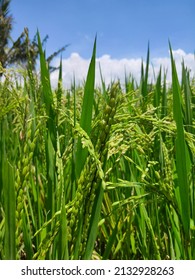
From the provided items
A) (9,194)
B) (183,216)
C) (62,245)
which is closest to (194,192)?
(183,216)

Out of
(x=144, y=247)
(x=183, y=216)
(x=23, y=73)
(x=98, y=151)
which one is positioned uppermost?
(x=23, y=73)

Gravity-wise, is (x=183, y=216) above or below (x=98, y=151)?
below

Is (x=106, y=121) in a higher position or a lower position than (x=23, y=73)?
lower

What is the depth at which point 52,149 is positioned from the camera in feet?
2.83

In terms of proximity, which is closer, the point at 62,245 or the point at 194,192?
the point at 62,245

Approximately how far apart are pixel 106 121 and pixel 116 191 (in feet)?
2.02

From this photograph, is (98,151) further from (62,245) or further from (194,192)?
(194,192)

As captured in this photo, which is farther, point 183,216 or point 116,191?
point 116,191

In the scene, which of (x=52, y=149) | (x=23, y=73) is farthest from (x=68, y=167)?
(x=23, y=73)

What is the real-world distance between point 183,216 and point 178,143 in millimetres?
129

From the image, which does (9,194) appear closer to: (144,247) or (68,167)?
(68,167)

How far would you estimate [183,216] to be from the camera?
2.41 ft
